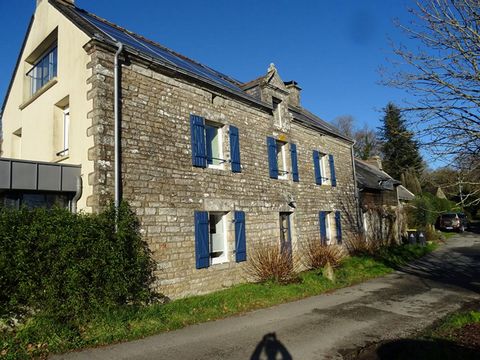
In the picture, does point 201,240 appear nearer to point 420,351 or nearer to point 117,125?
point 117,125

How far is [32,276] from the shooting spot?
5641 mm

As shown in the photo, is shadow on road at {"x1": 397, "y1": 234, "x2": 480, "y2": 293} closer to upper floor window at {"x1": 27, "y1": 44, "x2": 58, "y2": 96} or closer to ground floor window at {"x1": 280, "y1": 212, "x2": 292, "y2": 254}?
ground floor window at {"x1": 280, "y1": 212, "x2": 292, "y2": 254}

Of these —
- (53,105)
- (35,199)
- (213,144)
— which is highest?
(53,105)

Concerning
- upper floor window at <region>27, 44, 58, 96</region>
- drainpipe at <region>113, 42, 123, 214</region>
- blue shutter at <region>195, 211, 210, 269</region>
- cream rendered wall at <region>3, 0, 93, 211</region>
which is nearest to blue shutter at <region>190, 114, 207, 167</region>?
blue shutter at <region>195, 211, 210, 269</region>

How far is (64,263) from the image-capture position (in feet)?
19.6

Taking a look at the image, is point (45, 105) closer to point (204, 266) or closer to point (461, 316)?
point (204, 266)

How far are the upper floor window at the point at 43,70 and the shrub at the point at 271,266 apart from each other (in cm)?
761

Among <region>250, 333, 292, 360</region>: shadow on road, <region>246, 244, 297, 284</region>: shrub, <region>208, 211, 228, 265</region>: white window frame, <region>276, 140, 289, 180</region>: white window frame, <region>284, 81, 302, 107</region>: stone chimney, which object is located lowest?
<region>250, 333, 292, 360</region>: shadow on road

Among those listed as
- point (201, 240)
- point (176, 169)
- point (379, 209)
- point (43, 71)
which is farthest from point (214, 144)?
point (379, 209)

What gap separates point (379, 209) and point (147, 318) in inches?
651

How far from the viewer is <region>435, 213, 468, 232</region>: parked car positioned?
31.5m

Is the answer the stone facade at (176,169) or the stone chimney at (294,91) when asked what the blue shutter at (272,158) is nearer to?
the stone facade at (176,169)

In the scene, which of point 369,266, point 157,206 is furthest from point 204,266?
point 369,266

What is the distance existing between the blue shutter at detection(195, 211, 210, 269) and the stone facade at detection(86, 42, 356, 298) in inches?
5.0
